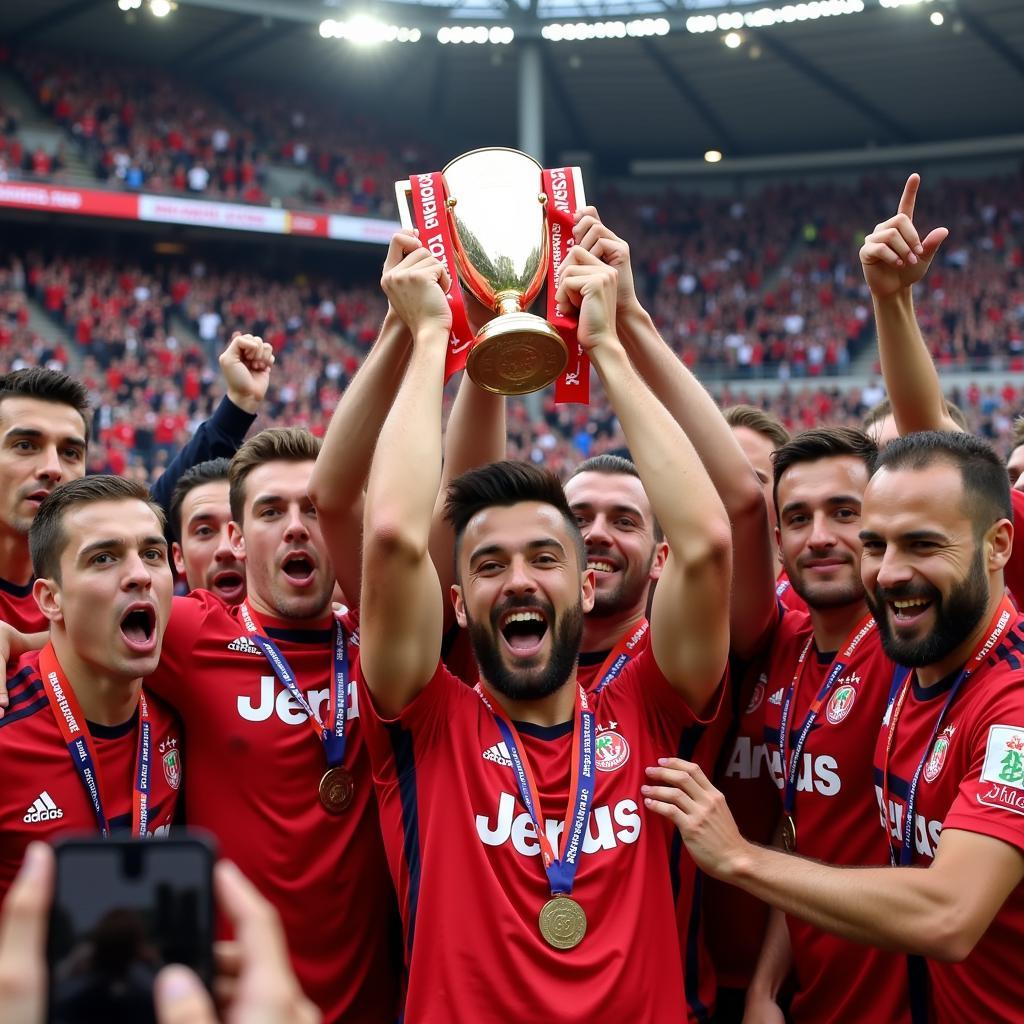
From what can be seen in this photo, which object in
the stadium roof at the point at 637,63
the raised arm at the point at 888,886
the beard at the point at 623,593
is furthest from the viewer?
the stadium roof at the point at 637,63

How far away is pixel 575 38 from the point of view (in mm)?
23328

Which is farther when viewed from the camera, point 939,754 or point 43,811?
point 43,811

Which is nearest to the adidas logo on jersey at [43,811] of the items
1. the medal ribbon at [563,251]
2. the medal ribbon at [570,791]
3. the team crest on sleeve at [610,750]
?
the medal ribbon at [570,791]

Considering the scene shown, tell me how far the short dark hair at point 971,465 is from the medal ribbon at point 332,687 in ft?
4.74

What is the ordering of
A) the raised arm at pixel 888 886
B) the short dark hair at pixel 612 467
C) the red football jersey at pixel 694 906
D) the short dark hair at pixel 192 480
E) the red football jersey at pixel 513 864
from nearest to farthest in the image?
the raised arm at pixel 888 886 < the red football jersey at pixel 513 864 < the red football jersey at pixel 694 906 < the short dark hair at pixel 612 467 < the short dark hair at pixel 192 480

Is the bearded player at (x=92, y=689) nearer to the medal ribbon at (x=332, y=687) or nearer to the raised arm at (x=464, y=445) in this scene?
the medal ribbon at (x=332, y=687)

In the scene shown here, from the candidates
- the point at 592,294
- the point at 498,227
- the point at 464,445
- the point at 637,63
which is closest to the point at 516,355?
the point at 592,294

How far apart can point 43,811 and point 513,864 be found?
1098 millimetres

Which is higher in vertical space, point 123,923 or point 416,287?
point 416,287

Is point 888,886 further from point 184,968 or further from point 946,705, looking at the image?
point 184,968

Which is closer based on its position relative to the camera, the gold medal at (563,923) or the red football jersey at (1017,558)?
the gold medal at (563,923)

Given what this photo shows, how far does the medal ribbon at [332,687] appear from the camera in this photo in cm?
283

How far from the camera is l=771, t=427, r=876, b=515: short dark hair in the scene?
3.12 m

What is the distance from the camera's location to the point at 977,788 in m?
2.24
